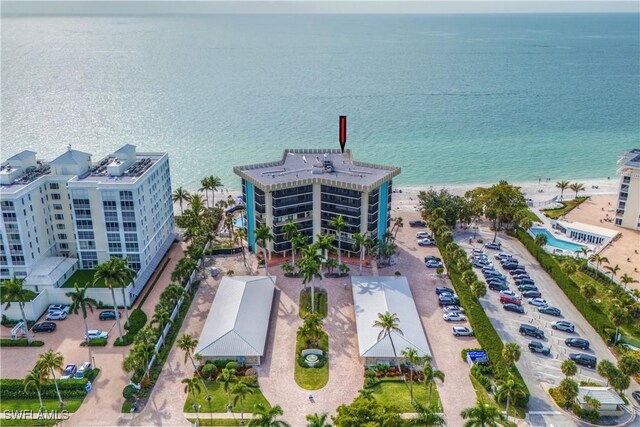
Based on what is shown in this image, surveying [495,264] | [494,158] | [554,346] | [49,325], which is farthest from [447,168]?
[49,325]

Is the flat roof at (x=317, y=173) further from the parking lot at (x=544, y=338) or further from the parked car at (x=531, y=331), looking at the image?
the parked car at (x=531, y=331)

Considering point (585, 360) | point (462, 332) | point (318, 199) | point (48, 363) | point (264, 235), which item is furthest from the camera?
point (318, 199)

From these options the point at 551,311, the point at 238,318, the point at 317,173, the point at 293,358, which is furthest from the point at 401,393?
the point at 317,173

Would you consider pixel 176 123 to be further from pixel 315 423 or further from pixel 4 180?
pixel 315 423

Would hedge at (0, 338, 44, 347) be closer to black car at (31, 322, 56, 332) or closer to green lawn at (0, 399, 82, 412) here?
black car at (31, 322, 56, 332)

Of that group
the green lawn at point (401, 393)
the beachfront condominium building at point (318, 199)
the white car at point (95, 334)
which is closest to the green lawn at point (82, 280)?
the white car at point (95, 334)

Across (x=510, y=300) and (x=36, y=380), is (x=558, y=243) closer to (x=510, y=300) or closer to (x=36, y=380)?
(x=510, y=300)

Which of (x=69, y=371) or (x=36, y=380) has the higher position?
(x=36, y=380)
